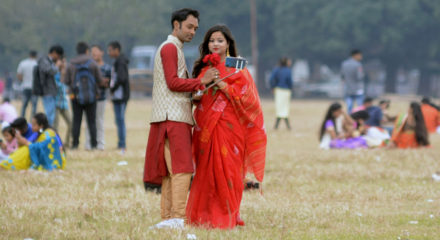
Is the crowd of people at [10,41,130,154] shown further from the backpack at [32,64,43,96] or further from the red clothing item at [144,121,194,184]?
the red clothing item at [144,121,194,184]

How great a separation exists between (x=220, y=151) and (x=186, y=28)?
1.02m


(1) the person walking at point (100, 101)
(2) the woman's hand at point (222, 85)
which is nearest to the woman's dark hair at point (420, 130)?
(1) the person walking at point (100, 101)

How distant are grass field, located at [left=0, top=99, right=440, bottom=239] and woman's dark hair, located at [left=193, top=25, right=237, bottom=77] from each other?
1.36 metres

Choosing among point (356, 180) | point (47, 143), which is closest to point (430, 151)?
point (356, 180)

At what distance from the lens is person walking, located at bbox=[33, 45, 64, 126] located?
12.5 m

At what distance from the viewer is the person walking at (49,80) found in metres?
12.5

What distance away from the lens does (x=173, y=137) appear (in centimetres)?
584

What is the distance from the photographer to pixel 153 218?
6633 mm

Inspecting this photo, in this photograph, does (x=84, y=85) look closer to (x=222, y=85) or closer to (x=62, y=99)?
(x=62, y=99)

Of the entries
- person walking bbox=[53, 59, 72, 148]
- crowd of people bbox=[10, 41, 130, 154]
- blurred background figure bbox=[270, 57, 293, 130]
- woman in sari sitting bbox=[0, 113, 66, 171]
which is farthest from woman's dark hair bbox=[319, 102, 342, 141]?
blurred background figure bbox=[270, 57, 293, 130]

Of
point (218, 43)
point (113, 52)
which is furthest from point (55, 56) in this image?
point (218, 43)

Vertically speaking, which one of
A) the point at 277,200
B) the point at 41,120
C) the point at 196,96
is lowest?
the point at 277,200

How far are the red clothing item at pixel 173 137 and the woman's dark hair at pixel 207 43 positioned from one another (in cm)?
40

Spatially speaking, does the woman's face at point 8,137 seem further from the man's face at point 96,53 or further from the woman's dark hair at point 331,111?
the woman's dark hair at point 331,111
